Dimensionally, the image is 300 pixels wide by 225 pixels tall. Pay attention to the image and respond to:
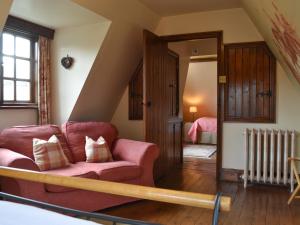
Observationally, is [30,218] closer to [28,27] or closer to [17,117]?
[17,117]

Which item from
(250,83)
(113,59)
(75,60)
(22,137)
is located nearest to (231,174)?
(250,83)

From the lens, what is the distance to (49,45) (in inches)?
152

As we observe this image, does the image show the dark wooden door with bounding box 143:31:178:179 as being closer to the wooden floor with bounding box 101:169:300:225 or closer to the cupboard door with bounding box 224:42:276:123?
the wooden floor with bounding box 101:169:300:225

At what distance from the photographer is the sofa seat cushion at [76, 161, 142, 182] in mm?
2883

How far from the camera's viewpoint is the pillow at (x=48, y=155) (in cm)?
283

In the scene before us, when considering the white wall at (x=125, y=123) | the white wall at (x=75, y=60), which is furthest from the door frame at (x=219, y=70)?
the white wall at (x=125, y=123)

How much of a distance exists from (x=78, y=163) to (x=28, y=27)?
1.74 m

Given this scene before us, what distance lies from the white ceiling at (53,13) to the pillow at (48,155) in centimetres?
140

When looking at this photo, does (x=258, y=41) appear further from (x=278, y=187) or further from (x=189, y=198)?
(x=189, y=198)

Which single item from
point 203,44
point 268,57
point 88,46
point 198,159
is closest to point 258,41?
point 268,57

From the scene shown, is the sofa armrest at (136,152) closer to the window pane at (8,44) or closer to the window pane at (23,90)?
the window pane at (23,90)

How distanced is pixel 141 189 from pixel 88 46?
2912mm

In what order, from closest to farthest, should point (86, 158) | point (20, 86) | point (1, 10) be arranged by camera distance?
point (1, 10)
point (86, 158)
point (20, 86)

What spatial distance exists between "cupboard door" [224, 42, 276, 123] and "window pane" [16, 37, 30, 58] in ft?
8.82
